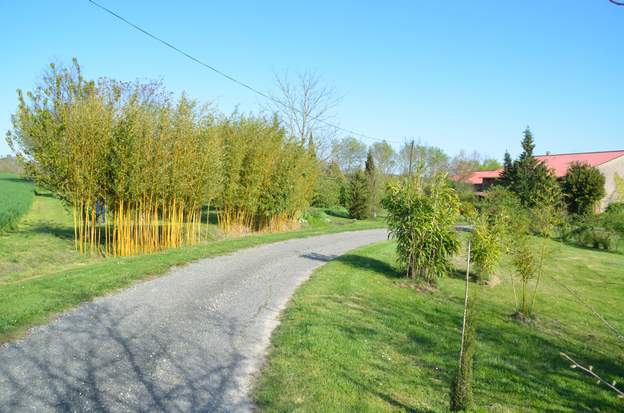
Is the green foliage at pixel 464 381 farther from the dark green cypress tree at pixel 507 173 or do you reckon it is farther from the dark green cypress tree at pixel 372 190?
the dark green cypress tree at pixel 507 173

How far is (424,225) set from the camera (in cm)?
1005

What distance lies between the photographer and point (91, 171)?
11836 mm

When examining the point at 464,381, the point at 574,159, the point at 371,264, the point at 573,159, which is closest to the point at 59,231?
the point at 371,264

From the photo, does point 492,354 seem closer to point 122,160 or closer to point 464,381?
point 464,381

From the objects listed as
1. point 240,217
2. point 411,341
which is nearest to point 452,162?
point 240,217

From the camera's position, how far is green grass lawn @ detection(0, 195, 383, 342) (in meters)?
5.91

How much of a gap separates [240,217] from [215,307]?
38.3ft

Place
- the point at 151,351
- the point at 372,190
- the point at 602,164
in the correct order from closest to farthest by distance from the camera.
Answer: the point at 151,351 < the point at 372,190 < the point at 602,164

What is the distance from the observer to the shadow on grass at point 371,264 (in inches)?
434

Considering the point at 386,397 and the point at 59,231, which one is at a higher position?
the point at 59,231

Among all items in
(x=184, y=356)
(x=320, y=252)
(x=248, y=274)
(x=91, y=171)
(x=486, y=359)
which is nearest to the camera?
(x=184, y=356)

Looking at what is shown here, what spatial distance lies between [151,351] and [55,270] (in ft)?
22.1

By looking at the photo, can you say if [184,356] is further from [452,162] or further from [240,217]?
[452,162]

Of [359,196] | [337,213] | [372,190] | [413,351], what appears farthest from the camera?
[337,213]
